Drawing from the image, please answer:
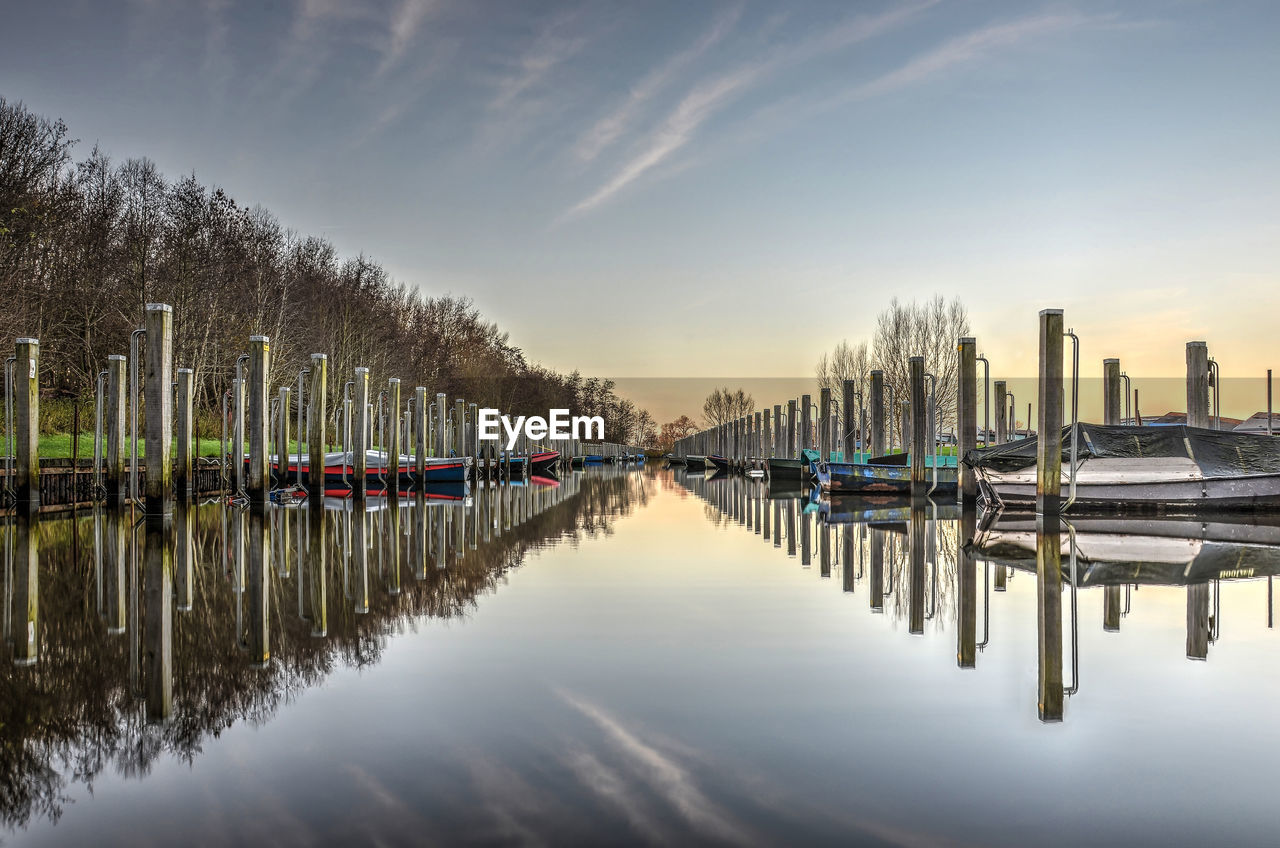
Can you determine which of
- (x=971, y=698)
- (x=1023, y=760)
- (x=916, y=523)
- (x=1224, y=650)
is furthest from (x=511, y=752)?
(x=916, y=523)

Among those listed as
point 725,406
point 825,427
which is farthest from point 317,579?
point 725,406

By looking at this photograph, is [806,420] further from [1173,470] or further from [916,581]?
[916,581]

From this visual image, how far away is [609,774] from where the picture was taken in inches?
160

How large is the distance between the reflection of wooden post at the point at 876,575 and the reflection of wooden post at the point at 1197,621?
254 cm

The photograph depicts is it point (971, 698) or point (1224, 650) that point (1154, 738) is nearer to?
point (971, 698)

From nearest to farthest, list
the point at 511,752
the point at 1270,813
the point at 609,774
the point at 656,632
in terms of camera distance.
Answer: the point at 1270,813 < the point at 609,774 < the point at 511,752 < the point at 656,632

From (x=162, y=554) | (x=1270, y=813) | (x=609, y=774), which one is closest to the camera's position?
(x=1270, y=813)

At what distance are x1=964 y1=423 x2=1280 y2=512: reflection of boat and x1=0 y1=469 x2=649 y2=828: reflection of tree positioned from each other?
13.3 m

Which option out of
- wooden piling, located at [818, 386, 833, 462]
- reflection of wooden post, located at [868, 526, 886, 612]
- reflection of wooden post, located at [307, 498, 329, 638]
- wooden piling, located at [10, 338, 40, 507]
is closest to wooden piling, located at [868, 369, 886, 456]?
wooden piling, located at [818, 386, 833, 462]

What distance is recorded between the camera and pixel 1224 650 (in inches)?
274

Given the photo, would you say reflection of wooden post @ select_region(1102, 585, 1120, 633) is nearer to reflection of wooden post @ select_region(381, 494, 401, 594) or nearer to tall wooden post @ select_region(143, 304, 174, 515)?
reflection of wooden post @ select_region(381, 494, 401, 594)

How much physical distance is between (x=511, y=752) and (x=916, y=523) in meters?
16.4

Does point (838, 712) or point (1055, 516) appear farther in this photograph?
point (1055, 516)

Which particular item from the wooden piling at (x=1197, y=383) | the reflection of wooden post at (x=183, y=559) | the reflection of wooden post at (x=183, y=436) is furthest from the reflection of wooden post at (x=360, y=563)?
the wooden piling at (x=1197, y=383)
